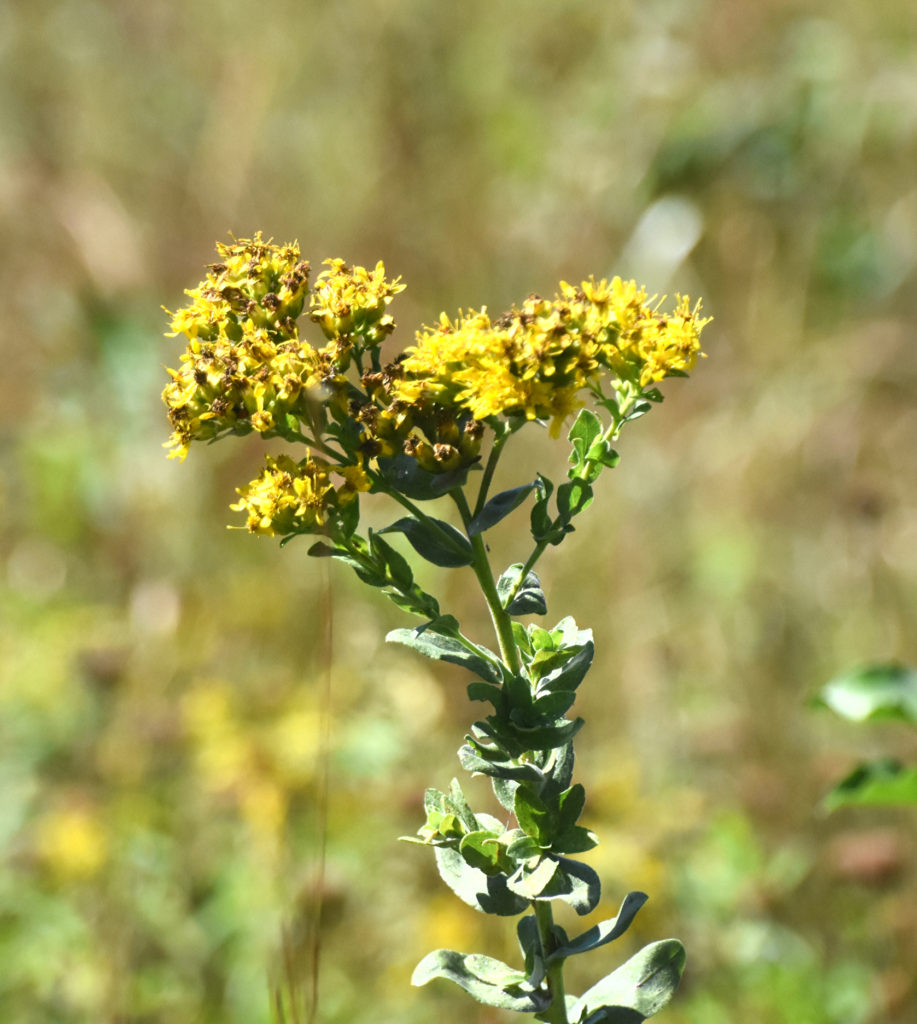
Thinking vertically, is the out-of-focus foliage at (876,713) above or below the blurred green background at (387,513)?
below

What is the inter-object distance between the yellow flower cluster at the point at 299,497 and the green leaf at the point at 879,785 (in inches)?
49.7

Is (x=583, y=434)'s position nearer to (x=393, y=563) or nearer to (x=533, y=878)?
(x=393, y=563)

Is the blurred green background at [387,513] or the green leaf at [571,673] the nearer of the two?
the green leaf at [571,673]

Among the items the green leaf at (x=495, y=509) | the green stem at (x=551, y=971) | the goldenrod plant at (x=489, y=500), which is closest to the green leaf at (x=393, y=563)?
the goldenrod plant at (x=489, y=500)

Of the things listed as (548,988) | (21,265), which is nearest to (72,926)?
(548,988)

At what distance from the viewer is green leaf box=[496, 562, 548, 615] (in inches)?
56.9

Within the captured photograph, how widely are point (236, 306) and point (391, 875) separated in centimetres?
213

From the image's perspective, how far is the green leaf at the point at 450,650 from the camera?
54.4 inches

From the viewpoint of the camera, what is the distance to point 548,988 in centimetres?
143

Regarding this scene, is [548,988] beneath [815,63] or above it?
beneath

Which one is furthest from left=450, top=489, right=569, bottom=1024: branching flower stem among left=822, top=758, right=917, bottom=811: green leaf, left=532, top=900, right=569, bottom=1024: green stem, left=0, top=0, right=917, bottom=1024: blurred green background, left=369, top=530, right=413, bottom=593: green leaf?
left=822, top=758, right=917, bottom=811: green leaf

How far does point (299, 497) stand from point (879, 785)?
134cm

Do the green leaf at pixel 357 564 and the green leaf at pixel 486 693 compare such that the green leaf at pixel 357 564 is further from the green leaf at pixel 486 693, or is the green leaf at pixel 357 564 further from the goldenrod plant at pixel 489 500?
the green leaf at pixel 486 693

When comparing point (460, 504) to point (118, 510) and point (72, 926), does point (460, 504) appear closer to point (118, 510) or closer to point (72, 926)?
point (72, 926)
